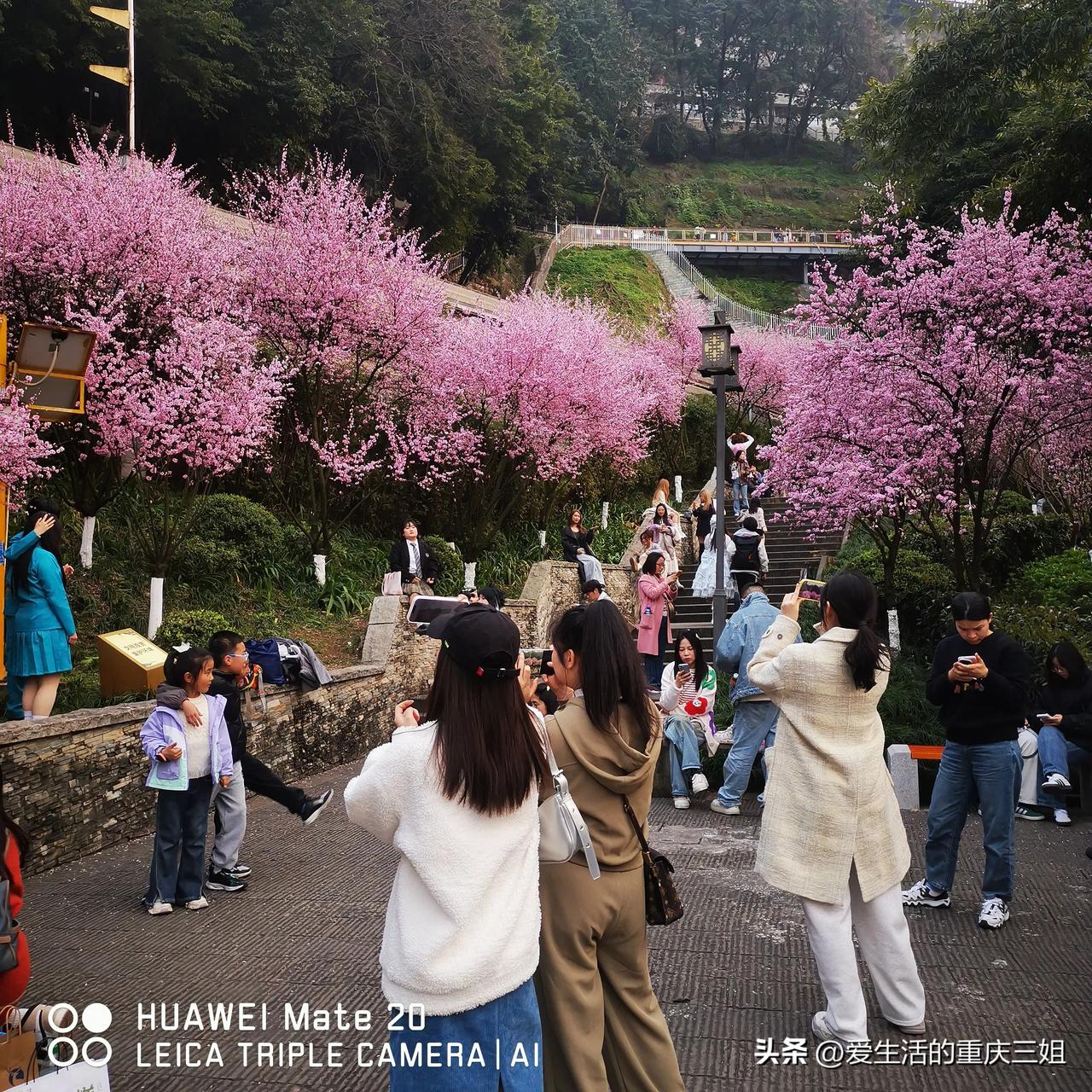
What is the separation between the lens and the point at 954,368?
12.2 meters

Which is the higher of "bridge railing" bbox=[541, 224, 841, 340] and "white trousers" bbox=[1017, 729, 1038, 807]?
"bridge railing" bbox=[541, 224, 841, 340]

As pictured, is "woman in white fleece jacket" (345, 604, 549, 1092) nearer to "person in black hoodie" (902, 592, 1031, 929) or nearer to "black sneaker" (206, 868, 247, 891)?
"person in black hoodie" (902, 592, 1031, 929)

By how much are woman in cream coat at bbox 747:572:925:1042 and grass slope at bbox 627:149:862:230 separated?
72.9 meters

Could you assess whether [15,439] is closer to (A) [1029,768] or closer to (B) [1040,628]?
(A) [1029,768]

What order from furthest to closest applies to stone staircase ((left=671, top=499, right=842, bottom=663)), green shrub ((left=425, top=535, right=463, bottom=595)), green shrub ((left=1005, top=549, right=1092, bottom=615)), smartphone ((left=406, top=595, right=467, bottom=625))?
stone staircase ((left=671, top=499, right=842, bottom=663))
green shrub ((left=425, top=535, right=463, bottom=595))
green shrub ((left=1005, top=549, right=1092, bottom=615))
smartphone ((left=406, top=595, right=467, bottom=625))

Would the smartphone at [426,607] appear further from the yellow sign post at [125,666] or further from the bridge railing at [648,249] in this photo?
the bridge railing at [648,249]

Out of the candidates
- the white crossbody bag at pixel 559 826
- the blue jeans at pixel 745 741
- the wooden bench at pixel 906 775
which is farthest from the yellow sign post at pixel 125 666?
the white crossbody bag at pixel 559 826

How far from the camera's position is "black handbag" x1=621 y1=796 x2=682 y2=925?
3559mm

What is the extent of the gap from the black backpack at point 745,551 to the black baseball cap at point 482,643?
12.6 m

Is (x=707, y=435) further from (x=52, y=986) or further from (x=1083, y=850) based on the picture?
(x=52, y=986)

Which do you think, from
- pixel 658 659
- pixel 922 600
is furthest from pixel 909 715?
pixel 922 600

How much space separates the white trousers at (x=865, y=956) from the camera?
425 cm

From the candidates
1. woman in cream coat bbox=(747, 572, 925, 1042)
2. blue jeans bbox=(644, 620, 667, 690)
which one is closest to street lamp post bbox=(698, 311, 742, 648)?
blue jeans bbox=(644, 620, 667, 690)

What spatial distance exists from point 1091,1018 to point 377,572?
13.2 metres
